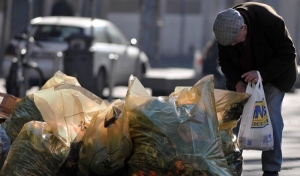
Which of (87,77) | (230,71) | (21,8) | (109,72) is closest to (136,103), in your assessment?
(230,71)

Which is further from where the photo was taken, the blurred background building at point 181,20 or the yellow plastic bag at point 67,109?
the blurred background building at point 181,20

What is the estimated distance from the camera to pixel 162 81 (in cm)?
1552

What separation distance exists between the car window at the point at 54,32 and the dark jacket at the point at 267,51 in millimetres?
9170

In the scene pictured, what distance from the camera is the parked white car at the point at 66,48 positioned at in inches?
583

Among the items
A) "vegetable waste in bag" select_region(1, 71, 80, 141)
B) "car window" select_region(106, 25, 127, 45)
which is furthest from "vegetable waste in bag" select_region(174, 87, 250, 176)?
"car window" select_region(106, 25, 127, 45)

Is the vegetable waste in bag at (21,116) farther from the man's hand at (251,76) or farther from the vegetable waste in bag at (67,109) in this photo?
the man's hand at (251,76)

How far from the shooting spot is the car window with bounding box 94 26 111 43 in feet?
50.6

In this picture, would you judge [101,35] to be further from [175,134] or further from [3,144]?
[175,134]

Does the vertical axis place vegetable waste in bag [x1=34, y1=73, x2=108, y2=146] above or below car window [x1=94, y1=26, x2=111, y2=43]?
above

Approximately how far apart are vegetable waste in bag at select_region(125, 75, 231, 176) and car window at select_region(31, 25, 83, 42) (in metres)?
9.72

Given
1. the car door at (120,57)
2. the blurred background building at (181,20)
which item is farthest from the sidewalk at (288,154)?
the blurred background building at (181,20)

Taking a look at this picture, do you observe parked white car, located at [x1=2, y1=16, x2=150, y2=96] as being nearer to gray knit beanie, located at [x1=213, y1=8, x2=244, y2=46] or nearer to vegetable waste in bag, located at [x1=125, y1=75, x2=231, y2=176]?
gray knit beanie, located at [x1=213, y1=8, x2=244, y2=46]

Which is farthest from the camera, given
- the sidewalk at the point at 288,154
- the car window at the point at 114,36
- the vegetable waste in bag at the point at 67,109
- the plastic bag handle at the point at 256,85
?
the car window at the point at 114,36

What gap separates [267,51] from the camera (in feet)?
19.6
